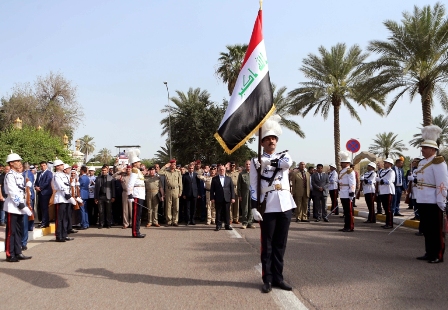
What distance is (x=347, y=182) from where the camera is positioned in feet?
41.1

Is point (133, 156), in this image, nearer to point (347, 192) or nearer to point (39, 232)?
point (39, 232)

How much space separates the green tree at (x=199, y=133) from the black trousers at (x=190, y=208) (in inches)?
886

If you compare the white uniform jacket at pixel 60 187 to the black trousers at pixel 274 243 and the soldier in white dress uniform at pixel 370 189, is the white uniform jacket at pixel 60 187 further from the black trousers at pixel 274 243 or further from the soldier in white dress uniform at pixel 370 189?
the soldier in white dress uniform at pixel 370 189

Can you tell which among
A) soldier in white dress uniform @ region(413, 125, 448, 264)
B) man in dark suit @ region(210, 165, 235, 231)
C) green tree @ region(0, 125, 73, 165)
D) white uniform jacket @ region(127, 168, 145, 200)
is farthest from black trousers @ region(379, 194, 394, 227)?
green tree @ region(0, 125, 73, 165)

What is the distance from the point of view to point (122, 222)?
1561cm

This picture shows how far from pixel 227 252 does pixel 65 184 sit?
15.6ft

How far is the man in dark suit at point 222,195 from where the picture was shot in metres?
13.4

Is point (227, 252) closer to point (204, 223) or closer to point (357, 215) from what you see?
point (204, 223)

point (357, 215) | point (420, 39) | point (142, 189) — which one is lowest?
point (357, 215)

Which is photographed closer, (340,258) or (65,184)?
(340,258)

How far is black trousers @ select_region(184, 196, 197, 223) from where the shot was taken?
14.9 metres

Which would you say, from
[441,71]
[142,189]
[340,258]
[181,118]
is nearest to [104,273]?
[340,258]

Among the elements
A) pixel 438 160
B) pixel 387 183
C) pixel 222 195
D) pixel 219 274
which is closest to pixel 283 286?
pixel 219 274

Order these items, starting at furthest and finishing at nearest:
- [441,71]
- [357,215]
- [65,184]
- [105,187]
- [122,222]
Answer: [441,71], [357,215], [122,222], [105,187], [65,184]
